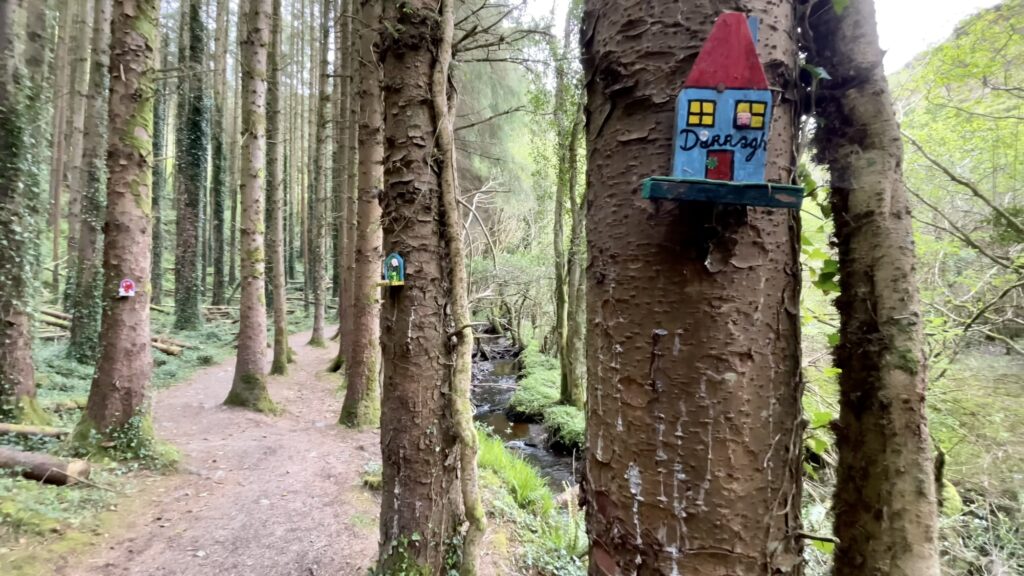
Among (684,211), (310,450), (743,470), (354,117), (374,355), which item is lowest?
(310,450)

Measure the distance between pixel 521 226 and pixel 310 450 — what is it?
11230 millimetres

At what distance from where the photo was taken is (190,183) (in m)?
13.1

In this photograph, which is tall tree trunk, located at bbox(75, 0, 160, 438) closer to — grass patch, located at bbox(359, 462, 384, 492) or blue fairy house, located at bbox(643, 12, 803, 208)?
grass patch, located at bbox(359, 462, 384, 492)

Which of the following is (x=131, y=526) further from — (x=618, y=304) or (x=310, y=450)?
(x=618, y=304)

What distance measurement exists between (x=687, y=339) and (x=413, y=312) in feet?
7.50

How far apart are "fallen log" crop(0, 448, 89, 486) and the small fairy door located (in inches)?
211

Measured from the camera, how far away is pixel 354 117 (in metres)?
9.12

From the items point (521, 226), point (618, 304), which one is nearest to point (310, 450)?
point (618, 304)

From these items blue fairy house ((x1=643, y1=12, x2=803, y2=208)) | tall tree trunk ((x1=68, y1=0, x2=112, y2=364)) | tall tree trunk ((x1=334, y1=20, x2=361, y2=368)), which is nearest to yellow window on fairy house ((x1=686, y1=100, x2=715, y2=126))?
blue fairy house ((x1=643, y1=12, x2=803, y2=208))

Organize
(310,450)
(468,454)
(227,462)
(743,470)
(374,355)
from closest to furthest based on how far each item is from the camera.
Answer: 1. (743,470)
2. (468,454)
3. (227,462)
4. (310,450)
5. (374,355)

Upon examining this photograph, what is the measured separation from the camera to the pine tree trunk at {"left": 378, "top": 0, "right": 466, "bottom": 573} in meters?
2.98

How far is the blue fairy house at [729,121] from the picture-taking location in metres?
0.85

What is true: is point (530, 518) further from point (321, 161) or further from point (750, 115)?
point (321, 161)

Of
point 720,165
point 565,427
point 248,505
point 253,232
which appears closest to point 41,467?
point 248,505
